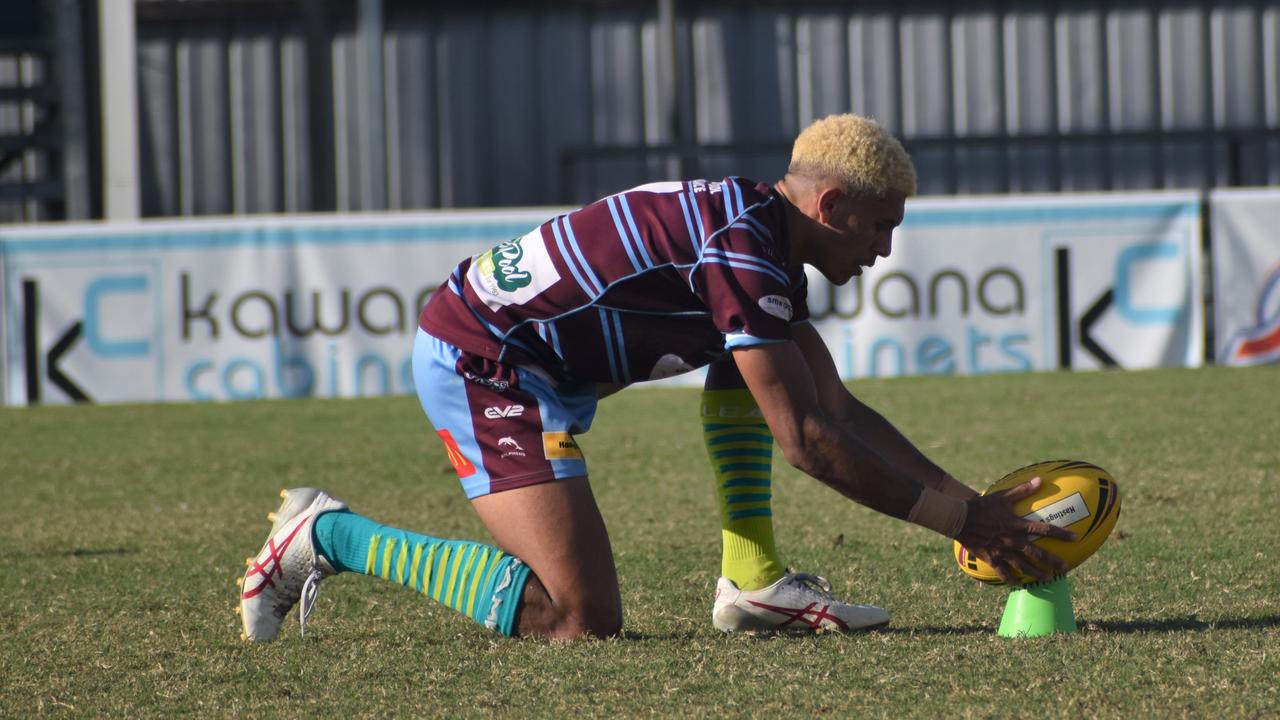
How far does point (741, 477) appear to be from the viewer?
438cm

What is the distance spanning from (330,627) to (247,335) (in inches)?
320

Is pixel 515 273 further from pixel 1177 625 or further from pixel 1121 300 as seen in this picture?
pixel 1121 300

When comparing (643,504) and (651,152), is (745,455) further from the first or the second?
(651,152)

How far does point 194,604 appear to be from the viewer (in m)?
4.84

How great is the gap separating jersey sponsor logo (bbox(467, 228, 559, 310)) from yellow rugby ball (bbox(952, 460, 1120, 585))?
120cm

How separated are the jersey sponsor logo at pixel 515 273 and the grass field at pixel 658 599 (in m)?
0.88

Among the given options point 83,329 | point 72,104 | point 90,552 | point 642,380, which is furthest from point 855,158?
point 72,104

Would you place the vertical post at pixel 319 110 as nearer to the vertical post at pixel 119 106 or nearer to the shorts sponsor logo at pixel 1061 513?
the vertical post at pixel 119 106

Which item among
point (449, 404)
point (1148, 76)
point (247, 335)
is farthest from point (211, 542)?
point (1148, 76)

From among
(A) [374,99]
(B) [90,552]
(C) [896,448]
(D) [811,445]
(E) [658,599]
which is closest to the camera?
(D) [811,445]

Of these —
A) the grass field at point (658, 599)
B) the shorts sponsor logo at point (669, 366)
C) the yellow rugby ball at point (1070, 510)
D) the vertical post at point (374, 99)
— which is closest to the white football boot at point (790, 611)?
the grass field at point (658, 599)

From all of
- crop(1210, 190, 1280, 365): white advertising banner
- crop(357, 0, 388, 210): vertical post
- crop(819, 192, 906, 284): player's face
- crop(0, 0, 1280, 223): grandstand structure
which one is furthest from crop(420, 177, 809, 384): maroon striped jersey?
crop(0, 0, 1280, 223): grandstand structure

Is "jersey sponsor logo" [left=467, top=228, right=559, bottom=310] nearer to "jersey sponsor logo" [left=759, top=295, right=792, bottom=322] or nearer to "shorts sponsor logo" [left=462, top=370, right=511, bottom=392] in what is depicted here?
"shorts sponsor logo" [left=462, top=370, right=511, bottom=392]

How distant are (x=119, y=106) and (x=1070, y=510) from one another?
16.6 metres
